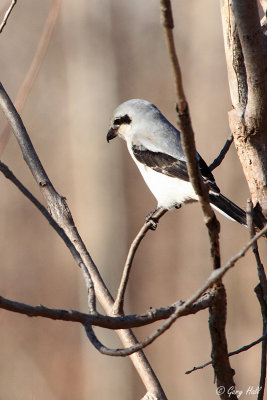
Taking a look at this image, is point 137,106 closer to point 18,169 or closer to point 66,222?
point 66,222

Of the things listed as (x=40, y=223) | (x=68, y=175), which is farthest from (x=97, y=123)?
(x=40, y=223)

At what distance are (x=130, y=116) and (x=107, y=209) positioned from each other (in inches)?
208

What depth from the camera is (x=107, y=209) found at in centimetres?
867

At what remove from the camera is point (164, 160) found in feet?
9.84

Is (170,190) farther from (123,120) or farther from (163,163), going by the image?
(123,120)

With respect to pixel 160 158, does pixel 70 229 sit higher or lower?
lower

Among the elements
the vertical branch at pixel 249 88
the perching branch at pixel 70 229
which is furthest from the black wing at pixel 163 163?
the perching branch at pixel 70 229

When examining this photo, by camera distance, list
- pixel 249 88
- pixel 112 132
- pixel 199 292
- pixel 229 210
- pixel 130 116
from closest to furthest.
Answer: pixel 199 292 < pixel 249 88 < pixel 229 210 < pixel 130 116 < pixel 112 132

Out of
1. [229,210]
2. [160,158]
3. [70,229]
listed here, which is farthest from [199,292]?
[160,158]

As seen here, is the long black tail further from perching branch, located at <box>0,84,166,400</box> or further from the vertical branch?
perching branch, located at <box>0,84,166,400</box>

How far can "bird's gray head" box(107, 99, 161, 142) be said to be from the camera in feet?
11.1

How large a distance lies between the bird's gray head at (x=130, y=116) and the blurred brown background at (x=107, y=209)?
3.97 metres

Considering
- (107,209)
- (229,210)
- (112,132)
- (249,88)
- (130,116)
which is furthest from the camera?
(107,209)

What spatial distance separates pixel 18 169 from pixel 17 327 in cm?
262
